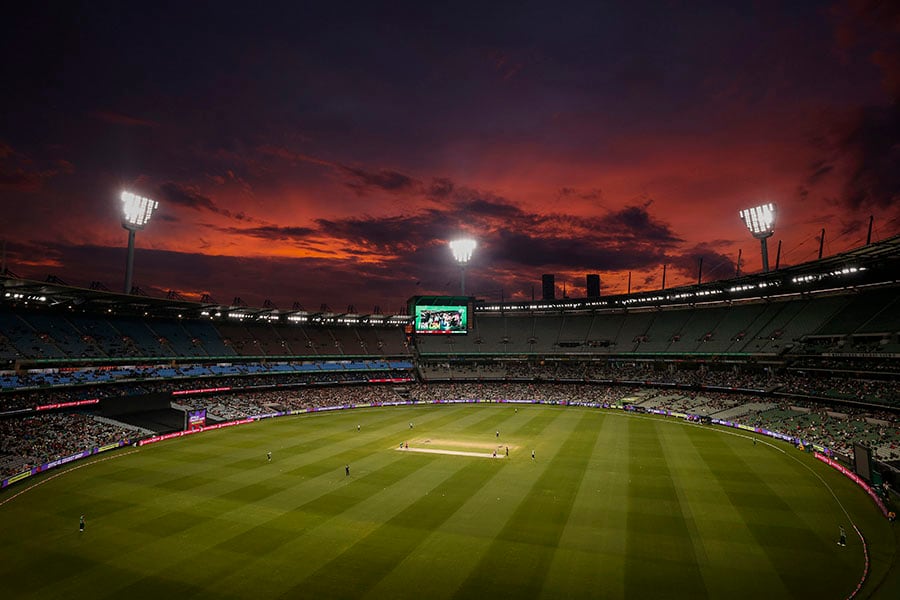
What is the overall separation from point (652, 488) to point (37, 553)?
1410 inches

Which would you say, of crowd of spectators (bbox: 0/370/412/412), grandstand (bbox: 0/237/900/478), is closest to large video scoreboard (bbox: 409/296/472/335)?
grandstand (bbox: 0/237/900/478)

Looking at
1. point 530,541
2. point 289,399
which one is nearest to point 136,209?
point 289,399

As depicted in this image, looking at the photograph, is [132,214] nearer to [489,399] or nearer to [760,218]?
[489,399]

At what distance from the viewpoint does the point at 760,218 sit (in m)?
54.1

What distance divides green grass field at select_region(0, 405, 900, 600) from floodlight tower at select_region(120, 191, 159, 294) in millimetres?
23563

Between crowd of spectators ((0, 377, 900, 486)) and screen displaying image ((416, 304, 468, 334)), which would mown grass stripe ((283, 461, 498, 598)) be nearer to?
crowd of spectators ((0, 377, 900, 486))

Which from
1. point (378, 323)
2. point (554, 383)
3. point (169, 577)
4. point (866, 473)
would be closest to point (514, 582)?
point (169, 577)

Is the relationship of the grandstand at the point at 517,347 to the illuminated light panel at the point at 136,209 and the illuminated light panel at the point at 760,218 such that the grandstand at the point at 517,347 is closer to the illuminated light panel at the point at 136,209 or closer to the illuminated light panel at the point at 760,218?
the illuminated light panel at the point at 760,218

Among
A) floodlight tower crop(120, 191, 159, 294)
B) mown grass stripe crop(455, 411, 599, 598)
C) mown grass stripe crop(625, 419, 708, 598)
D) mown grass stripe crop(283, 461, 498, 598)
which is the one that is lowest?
mown grass stripe crop(283, 461, 498, 598)

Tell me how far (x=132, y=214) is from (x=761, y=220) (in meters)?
75.2

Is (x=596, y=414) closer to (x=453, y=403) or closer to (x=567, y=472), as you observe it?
(x=453, y=403)

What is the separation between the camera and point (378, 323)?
330ft

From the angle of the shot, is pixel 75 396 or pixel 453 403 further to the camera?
pixel 453 403

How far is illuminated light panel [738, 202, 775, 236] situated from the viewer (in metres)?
53.6
